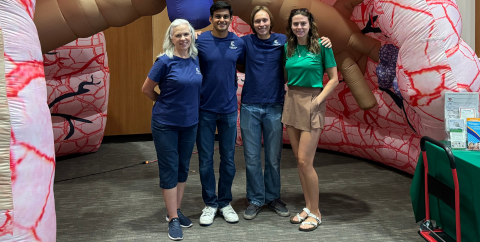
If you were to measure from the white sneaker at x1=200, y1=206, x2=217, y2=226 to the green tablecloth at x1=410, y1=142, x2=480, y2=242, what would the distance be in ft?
3.71

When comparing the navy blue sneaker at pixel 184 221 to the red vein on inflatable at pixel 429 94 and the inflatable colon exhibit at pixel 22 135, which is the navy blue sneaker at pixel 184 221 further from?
the red vein on inflatable at pixel 429 94

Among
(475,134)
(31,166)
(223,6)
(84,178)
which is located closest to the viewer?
(31,166)

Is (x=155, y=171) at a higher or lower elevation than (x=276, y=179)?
lower

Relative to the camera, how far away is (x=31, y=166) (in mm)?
1509

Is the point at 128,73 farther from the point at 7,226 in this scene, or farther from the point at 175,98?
the point at 7,226

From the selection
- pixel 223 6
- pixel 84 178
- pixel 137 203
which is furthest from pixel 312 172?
pixel 84 178

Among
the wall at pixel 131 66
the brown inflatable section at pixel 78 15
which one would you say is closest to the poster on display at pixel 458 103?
the brown inflatable section at pixel 78 15

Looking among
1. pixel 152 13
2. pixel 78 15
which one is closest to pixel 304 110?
pixel 152 13

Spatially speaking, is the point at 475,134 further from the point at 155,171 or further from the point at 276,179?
the point at 155,171

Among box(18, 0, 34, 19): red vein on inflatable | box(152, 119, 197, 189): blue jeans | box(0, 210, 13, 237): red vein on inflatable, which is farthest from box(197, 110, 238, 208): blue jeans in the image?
box(0, 210, 13, 237): red vein on inflatable

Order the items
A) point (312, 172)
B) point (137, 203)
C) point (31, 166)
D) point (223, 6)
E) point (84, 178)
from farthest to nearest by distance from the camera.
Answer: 1. point (84, 178)
2. point (137, 203)
3. point (312, 172)
4. point (223, 6)
5. point (31, 166)

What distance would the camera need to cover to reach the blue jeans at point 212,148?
7.79ft

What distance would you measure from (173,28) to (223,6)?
0.97 feet

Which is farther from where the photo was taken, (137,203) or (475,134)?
(137,203)
